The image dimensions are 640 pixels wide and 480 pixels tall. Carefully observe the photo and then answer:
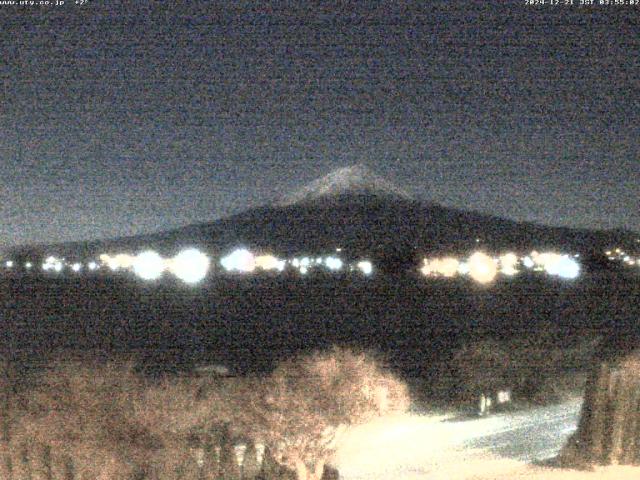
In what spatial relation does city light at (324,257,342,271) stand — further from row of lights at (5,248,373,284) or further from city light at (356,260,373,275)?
city light at (356,260,373,275)

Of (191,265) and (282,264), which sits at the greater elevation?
(282,264)

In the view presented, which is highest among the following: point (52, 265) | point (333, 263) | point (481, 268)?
point (52, 265)

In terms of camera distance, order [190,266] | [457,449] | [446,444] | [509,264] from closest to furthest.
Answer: [457,449] < [446,444] < [509,264] < [190,266]

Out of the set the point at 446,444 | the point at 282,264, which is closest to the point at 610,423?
the point at 446,444

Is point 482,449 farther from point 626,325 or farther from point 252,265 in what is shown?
point 252,265

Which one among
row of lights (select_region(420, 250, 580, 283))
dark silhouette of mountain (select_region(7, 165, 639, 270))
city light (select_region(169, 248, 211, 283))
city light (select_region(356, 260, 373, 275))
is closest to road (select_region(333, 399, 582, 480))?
row of lights (select_region(420, 250, 580, 283))

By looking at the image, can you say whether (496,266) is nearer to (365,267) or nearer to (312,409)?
(365,267)

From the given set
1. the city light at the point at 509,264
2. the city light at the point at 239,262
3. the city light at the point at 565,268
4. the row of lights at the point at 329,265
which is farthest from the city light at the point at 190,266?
the city light at the point at 565,268
